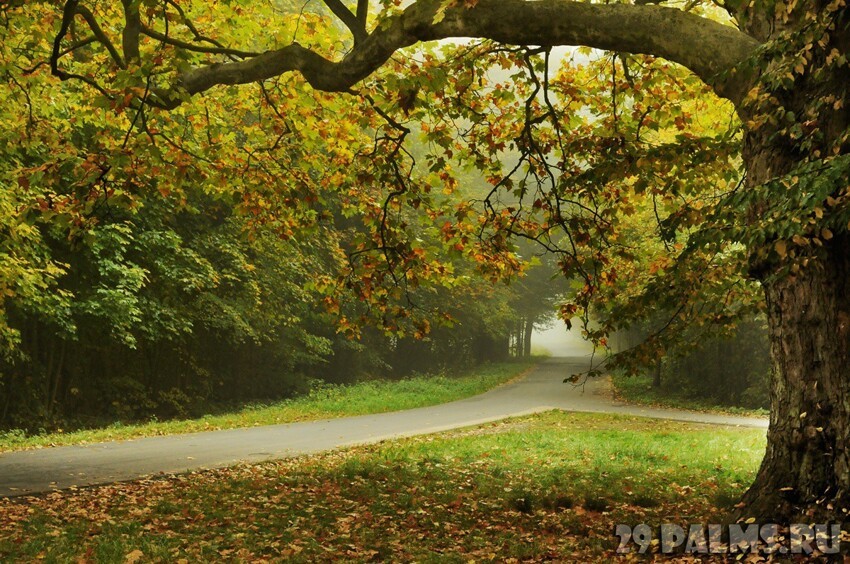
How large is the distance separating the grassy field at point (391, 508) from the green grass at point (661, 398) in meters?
11.7

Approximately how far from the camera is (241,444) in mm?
13969

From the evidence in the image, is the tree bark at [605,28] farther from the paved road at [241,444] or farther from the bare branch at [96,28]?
the paved road at [241,444]

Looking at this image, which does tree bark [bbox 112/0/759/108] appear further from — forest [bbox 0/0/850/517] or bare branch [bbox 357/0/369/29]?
bare branch [bbox 357/0/369/29]

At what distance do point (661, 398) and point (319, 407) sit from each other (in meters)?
14.0

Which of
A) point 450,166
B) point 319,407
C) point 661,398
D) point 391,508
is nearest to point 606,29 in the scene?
point 450,166

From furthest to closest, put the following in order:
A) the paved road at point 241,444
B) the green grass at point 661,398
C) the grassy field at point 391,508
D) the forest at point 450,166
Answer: the green grass at point 661,398 → the paved road at point 241,444 → the grassy field at point 391,508 → the forest at point 450,166

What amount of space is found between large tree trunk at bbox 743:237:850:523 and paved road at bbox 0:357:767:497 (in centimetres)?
845

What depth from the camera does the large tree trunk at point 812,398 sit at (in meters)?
5.50

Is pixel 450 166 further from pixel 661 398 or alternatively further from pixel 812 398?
pixel 661 398

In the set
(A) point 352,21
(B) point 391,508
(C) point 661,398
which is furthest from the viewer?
(C) point 661,398

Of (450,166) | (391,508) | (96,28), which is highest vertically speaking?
(96,28)

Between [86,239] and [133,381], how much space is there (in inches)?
572

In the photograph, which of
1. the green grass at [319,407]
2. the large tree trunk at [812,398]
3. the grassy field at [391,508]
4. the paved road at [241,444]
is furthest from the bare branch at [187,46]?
the green grass at [319,407]

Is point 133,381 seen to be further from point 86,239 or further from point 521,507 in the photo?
point 521,507
